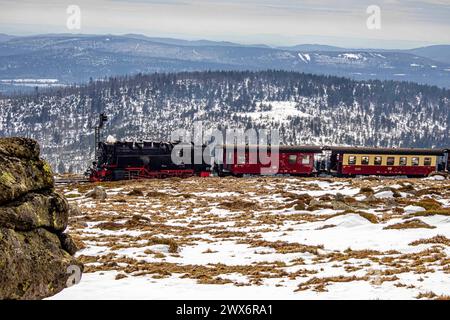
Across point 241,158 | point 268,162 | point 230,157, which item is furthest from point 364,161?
point 230,157

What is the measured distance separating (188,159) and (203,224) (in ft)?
121

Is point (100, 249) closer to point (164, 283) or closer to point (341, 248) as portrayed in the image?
point (164, 283)

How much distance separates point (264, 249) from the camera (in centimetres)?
2606

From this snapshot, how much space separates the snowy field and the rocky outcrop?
85cm

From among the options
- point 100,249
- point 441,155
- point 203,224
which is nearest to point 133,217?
point 203,224

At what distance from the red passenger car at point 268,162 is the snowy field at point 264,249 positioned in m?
24.3

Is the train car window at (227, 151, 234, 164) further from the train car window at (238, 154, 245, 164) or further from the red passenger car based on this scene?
the train car window at (238, 154, 245, 164)

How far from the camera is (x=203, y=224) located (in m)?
35.8

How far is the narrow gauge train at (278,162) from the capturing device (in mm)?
68812

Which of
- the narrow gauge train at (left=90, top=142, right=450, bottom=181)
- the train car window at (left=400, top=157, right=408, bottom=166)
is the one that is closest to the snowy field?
the narrow gauge train at (left=90, top=142, right=450, bottom=181)

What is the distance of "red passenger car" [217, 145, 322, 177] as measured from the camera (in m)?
72.9

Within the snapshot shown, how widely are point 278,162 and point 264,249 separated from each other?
4847cm
